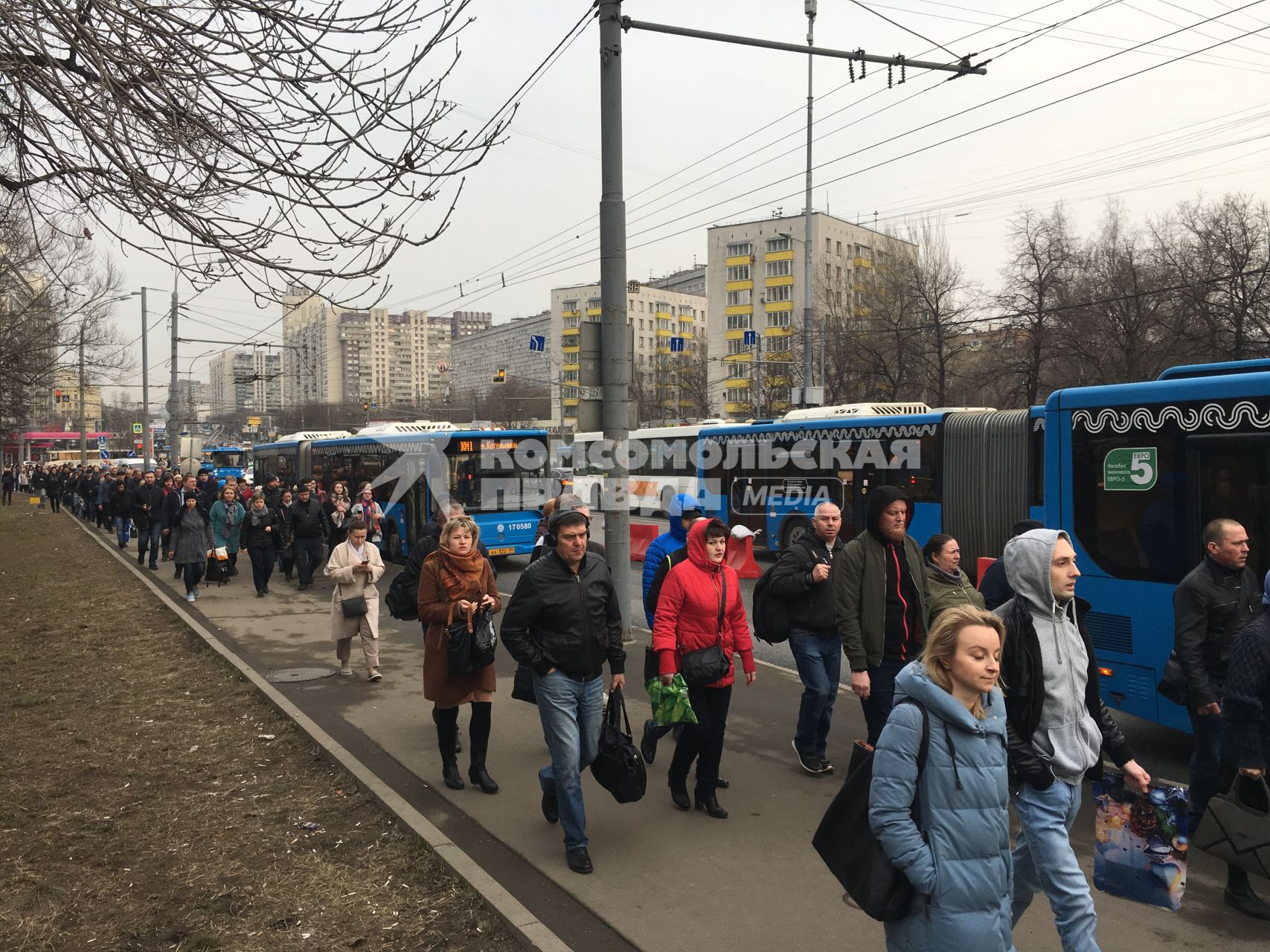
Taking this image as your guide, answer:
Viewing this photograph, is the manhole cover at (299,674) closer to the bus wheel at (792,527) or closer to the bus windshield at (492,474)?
the bus windshield at (492,474)

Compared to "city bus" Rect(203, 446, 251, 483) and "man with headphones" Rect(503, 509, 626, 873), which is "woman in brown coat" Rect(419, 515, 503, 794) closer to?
"man with headphones" Rect(503, 509, 626, 873)

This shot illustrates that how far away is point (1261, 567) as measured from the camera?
629 cm

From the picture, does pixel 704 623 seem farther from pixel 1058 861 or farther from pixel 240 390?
pixel 240 390

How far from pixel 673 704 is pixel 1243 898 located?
9.14 ft

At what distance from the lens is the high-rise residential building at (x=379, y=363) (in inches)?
2394

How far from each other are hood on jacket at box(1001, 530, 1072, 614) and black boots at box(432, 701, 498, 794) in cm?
351

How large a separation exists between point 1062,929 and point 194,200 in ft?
17.9

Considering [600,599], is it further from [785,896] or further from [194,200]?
[194,200]

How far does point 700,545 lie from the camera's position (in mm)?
5559

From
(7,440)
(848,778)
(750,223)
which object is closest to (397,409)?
(7,440)

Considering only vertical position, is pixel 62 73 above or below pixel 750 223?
below

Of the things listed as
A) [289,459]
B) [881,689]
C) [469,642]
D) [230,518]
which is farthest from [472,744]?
[289,459]

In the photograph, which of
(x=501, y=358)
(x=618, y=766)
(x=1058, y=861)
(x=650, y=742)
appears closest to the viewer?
(x=1058, y=861)

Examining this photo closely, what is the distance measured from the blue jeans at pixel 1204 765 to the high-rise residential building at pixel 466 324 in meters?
88.9
